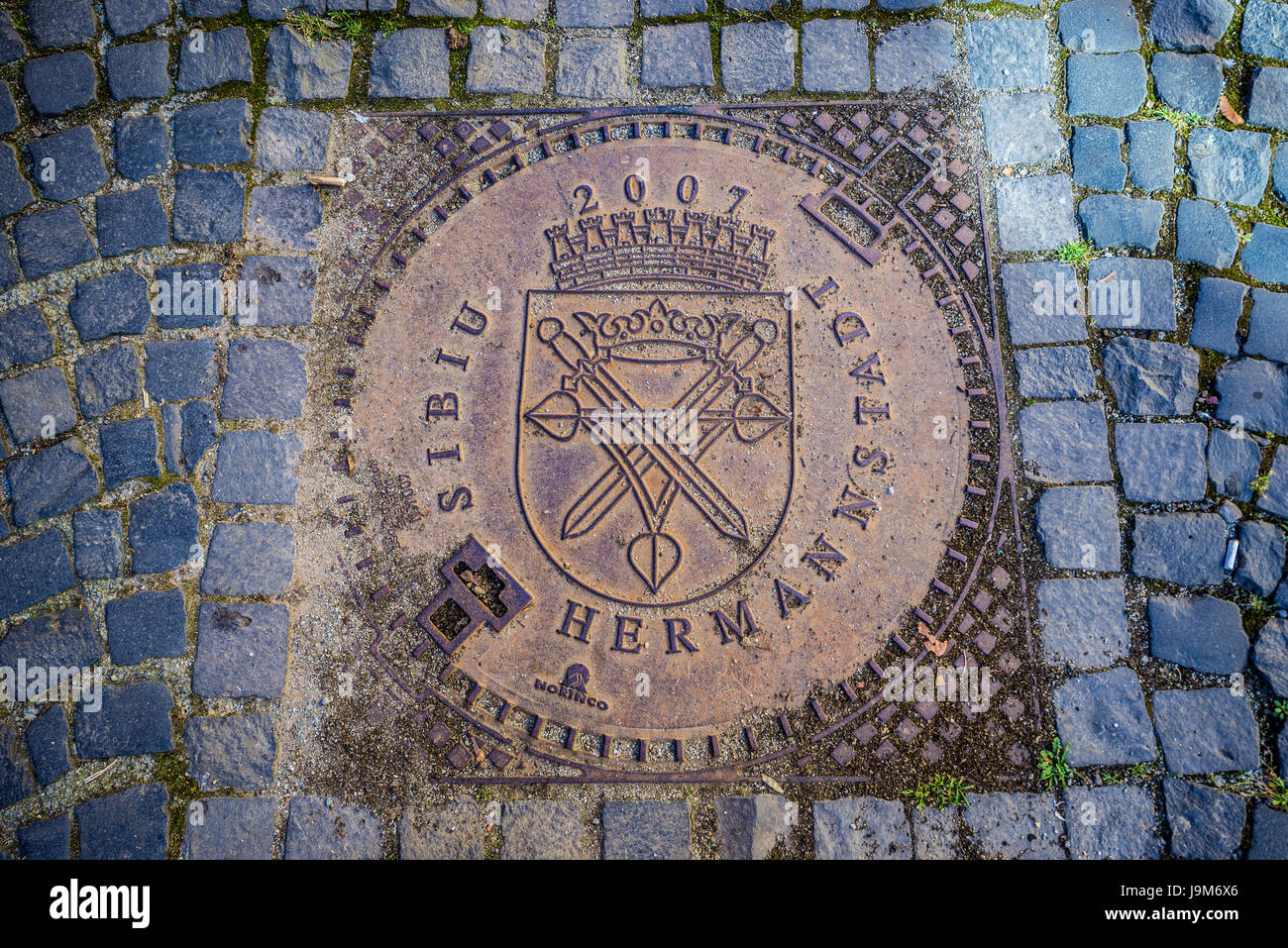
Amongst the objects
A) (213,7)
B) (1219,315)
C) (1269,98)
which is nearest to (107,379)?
(213,7)

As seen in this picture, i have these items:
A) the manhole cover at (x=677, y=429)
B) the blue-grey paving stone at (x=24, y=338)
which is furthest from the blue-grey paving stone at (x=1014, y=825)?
the blue-grey paving stone at (x=24, y=338)

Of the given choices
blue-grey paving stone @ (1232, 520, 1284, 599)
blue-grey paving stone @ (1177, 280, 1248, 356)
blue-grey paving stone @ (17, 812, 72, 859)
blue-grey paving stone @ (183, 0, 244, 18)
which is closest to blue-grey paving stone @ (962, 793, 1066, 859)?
blue-grey paving stone @ (1232, 520, 1284, 599)

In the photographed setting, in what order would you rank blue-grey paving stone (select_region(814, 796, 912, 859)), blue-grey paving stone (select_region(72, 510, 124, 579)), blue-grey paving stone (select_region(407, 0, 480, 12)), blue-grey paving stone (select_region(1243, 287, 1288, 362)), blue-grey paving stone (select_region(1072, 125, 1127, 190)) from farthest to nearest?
blue-grey paving stone (select_region(407, 0, 480, 12)) < blue-grey paving stone (select_region(1072, 125, 1127, 190)) < blue-grey paving stone (select_region(1243, 287, 1288, 362)) < blue-grey paving stone (select_region(72, 510, 124, 579)) < blue-grey paving stone (select_region(814, 796, 912, 859))

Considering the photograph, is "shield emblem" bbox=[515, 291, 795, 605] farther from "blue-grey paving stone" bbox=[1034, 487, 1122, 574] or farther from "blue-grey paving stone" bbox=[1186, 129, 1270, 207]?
"blue-grey paving stone" bbox=[1186, 129, 1270, 207]

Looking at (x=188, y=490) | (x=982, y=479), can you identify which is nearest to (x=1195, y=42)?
(x=982, y=479)

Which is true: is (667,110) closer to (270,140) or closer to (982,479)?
(270,140)
